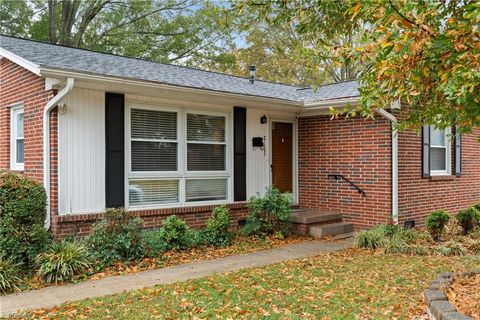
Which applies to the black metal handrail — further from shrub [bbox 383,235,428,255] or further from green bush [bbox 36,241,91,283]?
green bush [bbox 36,241,91,283]

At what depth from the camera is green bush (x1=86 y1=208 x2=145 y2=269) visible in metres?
6.43

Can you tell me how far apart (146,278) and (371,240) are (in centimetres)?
419

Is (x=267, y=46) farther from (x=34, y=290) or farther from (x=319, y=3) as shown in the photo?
(x=34, y=290)

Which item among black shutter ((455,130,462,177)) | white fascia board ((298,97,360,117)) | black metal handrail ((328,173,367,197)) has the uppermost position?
white fascia board ((298,97,360,117))

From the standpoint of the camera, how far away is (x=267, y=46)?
939 inches

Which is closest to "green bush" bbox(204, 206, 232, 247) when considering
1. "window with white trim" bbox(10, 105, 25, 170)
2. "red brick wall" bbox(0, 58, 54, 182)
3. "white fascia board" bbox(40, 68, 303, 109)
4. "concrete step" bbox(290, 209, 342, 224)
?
"concrete step" bbox(290, 209, 342, 224)

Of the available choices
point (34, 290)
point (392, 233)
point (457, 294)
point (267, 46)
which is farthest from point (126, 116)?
point (267, 46)

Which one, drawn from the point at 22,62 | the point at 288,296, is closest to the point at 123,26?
the point at 22,62

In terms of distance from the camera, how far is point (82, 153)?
7.23m

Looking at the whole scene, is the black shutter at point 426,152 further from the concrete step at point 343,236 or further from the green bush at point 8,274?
the green bush at point 8,274

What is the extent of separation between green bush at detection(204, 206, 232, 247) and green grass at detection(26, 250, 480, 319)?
1732mm

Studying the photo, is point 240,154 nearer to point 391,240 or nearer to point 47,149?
point 391,240

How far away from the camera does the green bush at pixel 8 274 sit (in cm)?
520

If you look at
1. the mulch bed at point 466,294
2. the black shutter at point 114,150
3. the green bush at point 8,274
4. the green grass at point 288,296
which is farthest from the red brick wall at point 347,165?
the green bush at point 8,274
